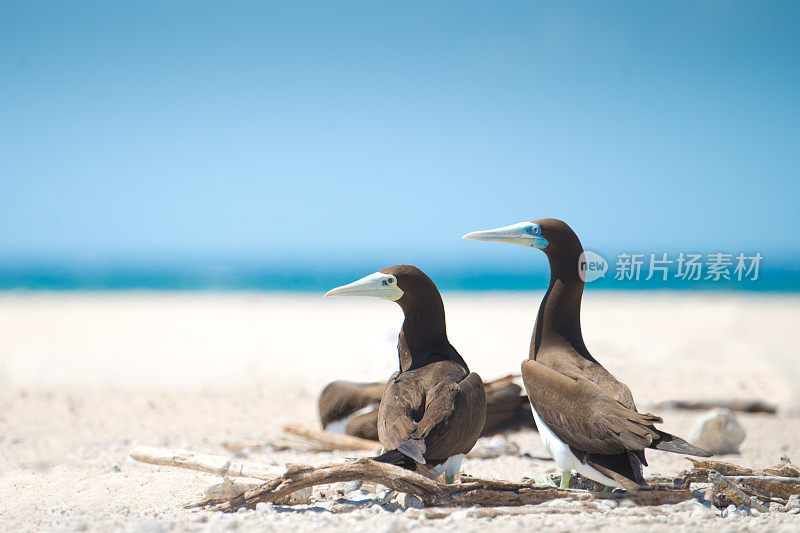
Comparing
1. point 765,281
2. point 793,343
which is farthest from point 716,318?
point 765,281

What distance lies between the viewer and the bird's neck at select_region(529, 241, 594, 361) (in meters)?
4.79

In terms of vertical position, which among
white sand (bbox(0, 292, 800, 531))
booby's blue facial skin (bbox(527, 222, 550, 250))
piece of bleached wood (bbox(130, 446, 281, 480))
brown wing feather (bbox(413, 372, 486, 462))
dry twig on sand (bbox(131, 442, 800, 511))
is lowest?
white sand (bbox(0, 292, 800, 531))

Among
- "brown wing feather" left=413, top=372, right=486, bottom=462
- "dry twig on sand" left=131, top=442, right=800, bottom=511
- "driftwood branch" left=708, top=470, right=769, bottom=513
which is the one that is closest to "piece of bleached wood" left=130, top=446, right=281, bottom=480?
"dry twig on sand" left=131, top=442, right=800, bottom=511

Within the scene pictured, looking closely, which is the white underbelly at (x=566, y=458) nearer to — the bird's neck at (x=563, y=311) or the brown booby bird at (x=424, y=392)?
the brown booby bird at (x=424, y=392)

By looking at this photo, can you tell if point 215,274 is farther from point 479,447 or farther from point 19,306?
point 479,447

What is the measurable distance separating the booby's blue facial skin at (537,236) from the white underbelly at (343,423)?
2.81 meters

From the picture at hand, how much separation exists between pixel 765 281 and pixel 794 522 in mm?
54607

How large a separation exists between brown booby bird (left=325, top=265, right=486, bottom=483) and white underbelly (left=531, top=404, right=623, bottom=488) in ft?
1.31

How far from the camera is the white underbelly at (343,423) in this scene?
6906 millimetres

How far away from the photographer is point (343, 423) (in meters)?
7.03

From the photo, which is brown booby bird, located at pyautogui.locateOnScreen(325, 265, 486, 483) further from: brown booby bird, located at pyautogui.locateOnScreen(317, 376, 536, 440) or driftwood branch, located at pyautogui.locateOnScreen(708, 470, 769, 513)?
brown booby bird, located at pyautogui.locateOnScreen(317, 376, 536, 440)

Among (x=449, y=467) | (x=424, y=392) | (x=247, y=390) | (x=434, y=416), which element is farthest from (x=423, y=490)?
(x=247, y=390)

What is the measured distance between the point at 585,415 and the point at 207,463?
8.45 feet

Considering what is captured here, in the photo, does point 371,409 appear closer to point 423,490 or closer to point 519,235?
point 519,235
